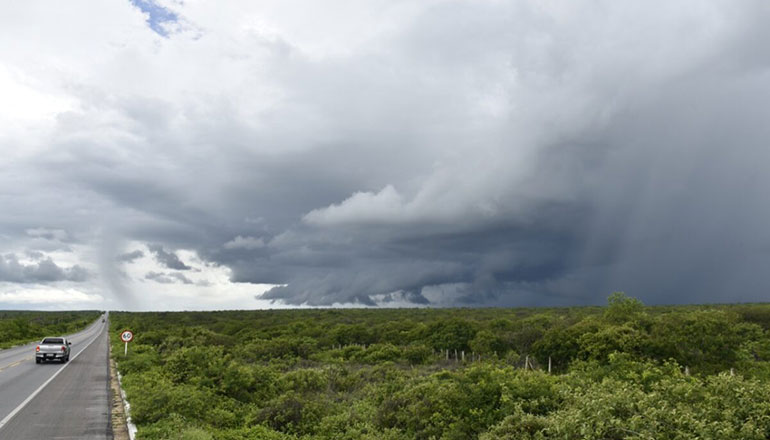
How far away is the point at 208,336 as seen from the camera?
56250mm

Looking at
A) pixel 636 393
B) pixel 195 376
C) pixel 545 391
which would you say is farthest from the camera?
pixel 195 376

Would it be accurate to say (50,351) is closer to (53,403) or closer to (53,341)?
(53,341)

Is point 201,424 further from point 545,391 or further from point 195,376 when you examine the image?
point 545,391

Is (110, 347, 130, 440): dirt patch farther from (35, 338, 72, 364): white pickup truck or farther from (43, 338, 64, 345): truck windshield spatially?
(43, 338, 64, 345): truck windshield

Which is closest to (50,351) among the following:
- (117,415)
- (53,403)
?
(53,403)

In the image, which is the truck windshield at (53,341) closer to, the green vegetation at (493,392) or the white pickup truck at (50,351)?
the white pickup truck at (50,351)

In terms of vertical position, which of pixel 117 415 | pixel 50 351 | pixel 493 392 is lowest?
pixel 117 415

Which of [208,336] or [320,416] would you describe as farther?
[208,336]

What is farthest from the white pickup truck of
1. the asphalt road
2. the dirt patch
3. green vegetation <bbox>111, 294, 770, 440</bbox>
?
the dirt patch

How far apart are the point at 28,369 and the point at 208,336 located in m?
25.5

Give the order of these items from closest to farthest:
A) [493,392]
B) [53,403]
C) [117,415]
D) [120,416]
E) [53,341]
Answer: [493,392] < [120,416] < [117,415] < [53,403] < [53,341]

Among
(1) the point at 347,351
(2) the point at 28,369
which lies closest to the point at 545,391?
(2) the point at 28,369

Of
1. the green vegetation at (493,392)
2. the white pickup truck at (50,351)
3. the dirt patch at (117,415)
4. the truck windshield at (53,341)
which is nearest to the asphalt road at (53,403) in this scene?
the dirt patch at (117,415)

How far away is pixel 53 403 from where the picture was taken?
62.2ft
